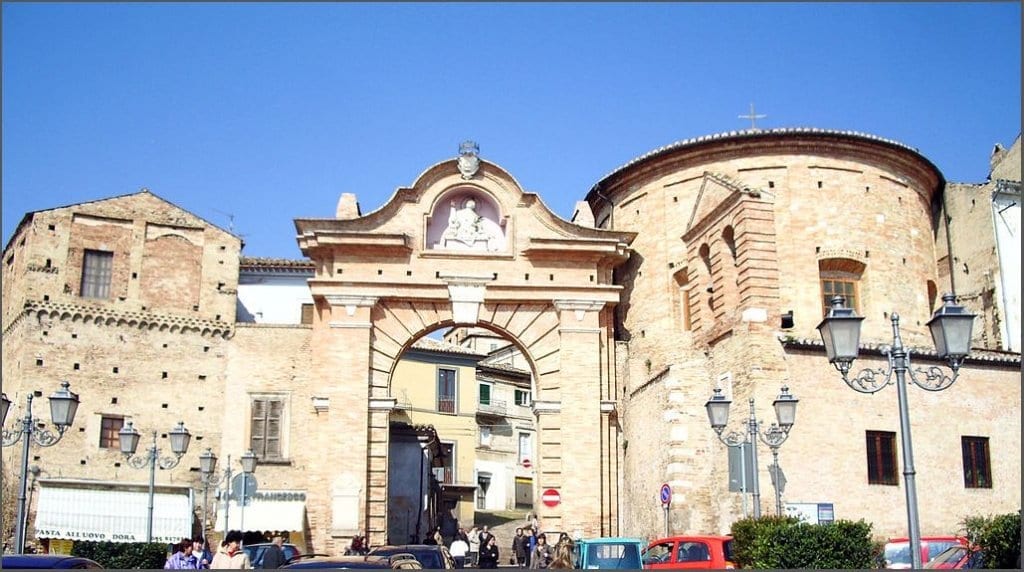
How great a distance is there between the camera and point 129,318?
3053 cm

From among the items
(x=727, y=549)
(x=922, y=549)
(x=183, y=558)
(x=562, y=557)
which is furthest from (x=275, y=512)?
(x=922, y=549)

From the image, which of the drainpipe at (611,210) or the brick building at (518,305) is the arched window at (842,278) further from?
the drainpipe at (611,210)

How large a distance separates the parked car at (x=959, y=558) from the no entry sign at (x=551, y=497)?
1176cm

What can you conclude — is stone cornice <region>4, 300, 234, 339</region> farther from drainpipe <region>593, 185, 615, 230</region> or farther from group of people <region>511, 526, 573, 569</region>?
drainpipe <region>593, 185, 615, 230</region>

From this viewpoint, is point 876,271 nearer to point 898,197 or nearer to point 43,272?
point 898,197

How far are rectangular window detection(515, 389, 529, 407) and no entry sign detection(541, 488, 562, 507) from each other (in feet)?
79.7

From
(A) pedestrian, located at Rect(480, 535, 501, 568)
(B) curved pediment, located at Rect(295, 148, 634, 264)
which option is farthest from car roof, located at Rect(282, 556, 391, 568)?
(B) curved pediment, located at Rect(295, 148, 634, 264)

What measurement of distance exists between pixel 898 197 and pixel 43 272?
2315 cm

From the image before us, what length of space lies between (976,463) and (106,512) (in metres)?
21.1

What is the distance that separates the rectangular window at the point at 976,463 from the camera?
79.5 feet

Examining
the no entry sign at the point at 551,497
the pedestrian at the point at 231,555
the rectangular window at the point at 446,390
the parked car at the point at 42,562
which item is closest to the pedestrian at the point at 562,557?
the pedestrian at the point at 231,555

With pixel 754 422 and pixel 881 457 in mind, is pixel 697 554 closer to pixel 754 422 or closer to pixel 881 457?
pixel 754 422

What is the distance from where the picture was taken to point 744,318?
24.7 meters

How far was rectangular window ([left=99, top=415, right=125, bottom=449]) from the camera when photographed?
29.8m
